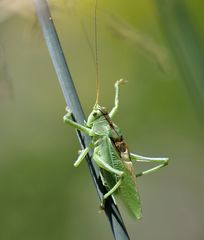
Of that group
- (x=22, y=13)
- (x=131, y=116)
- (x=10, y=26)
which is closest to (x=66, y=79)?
(x=22, y=13)

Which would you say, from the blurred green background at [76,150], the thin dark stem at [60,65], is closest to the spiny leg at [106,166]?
the thin dark stem at [60,65]

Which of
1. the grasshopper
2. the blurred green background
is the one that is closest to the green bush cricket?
the grasshopper

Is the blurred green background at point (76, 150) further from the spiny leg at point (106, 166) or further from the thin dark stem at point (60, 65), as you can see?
the thin dark stem at point (60, 65)

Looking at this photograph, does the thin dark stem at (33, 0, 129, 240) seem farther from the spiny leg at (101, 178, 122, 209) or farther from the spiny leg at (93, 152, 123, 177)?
the spiny leg at (93, 152, 123, 177)

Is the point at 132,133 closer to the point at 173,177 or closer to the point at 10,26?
the point at 173,177

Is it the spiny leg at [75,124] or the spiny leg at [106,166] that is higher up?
Result: the spiny leg at [75,124]

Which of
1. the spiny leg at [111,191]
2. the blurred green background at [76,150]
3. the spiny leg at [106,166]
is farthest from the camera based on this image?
the blurred green background at [76,150]

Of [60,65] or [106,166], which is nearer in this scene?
[60,65]

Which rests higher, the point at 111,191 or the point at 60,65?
the point at 60,65

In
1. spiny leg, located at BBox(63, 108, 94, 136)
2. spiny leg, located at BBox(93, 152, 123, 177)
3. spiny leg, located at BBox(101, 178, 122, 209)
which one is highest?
spiny leg, located at BBox(63, 108, 94, 136)

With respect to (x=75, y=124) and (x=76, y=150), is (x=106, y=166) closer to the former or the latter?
(x=75, y=124)

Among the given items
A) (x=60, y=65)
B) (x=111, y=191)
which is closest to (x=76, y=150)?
(x=111, y=191)

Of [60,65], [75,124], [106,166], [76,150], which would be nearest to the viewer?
[60,65]
